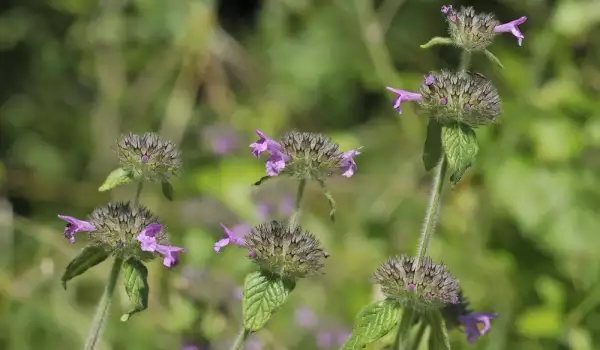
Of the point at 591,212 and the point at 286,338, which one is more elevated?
the point at 591,212

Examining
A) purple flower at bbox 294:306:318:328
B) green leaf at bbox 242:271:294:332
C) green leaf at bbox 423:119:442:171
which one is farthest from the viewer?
purple flower at bbox 294:306:318:328

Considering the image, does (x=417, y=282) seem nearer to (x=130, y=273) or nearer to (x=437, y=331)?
(x=437, y=331)

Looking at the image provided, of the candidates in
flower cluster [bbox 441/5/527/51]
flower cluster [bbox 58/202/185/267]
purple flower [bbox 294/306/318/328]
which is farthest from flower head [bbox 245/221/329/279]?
purple flower [bbox 294/306/318/328]

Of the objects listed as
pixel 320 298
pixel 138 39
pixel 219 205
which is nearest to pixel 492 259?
pixel 320 298

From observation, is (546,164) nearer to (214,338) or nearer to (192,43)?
(214,338)

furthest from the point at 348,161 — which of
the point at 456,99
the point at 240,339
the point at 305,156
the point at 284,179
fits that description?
the point at 284,179

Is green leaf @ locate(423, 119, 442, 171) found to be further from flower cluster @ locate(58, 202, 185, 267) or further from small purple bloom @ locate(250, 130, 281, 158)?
flower cluster @ locate(58, 202, 185, 267)
